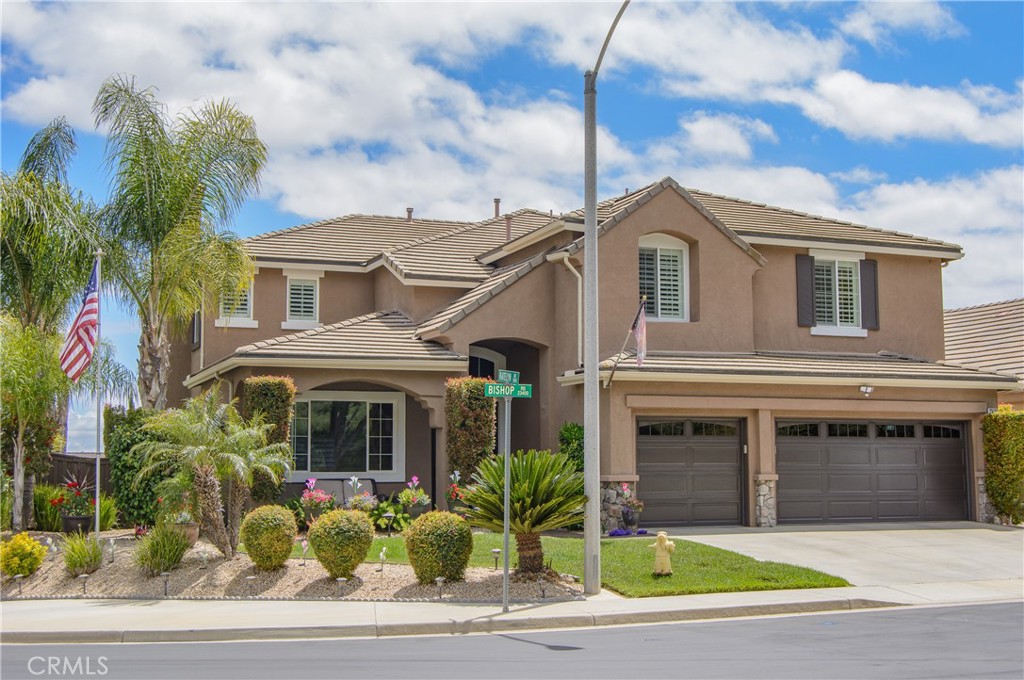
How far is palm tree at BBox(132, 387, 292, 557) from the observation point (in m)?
15.3

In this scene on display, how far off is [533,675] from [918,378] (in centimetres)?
1550

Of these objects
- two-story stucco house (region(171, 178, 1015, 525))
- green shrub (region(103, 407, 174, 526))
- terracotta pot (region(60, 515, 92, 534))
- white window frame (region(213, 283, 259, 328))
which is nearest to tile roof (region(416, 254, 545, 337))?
two-story stucco house (region(171, 178, 1015, 525))

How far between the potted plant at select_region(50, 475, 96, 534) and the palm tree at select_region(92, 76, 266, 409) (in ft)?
6.72

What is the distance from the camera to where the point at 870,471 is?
2236 cm

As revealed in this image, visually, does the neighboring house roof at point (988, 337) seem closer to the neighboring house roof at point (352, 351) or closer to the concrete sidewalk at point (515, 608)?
the concrete sidewalk at point (515, 608)

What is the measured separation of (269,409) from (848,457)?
1223 centimetres

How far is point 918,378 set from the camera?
72.1 ft

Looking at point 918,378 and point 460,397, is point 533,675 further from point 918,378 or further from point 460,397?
point 918,378

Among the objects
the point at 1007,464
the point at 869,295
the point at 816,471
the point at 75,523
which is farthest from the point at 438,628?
the point at 869,295

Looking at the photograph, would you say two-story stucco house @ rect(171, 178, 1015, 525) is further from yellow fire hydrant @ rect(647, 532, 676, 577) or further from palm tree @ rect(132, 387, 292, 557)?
yellow fire hydrant @ rect(647, 532, 676, 577)

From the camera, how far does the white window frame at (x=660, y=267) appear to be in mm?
22797

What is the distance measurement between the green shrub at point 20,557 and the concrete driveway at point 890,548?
10.8 metres

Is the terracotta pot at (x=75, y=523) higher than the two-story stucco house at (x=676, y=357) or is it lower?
lower

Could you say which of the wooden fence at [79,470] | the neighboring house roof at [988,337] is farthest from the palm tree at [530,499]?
the neighboring house roof at [988,337]
